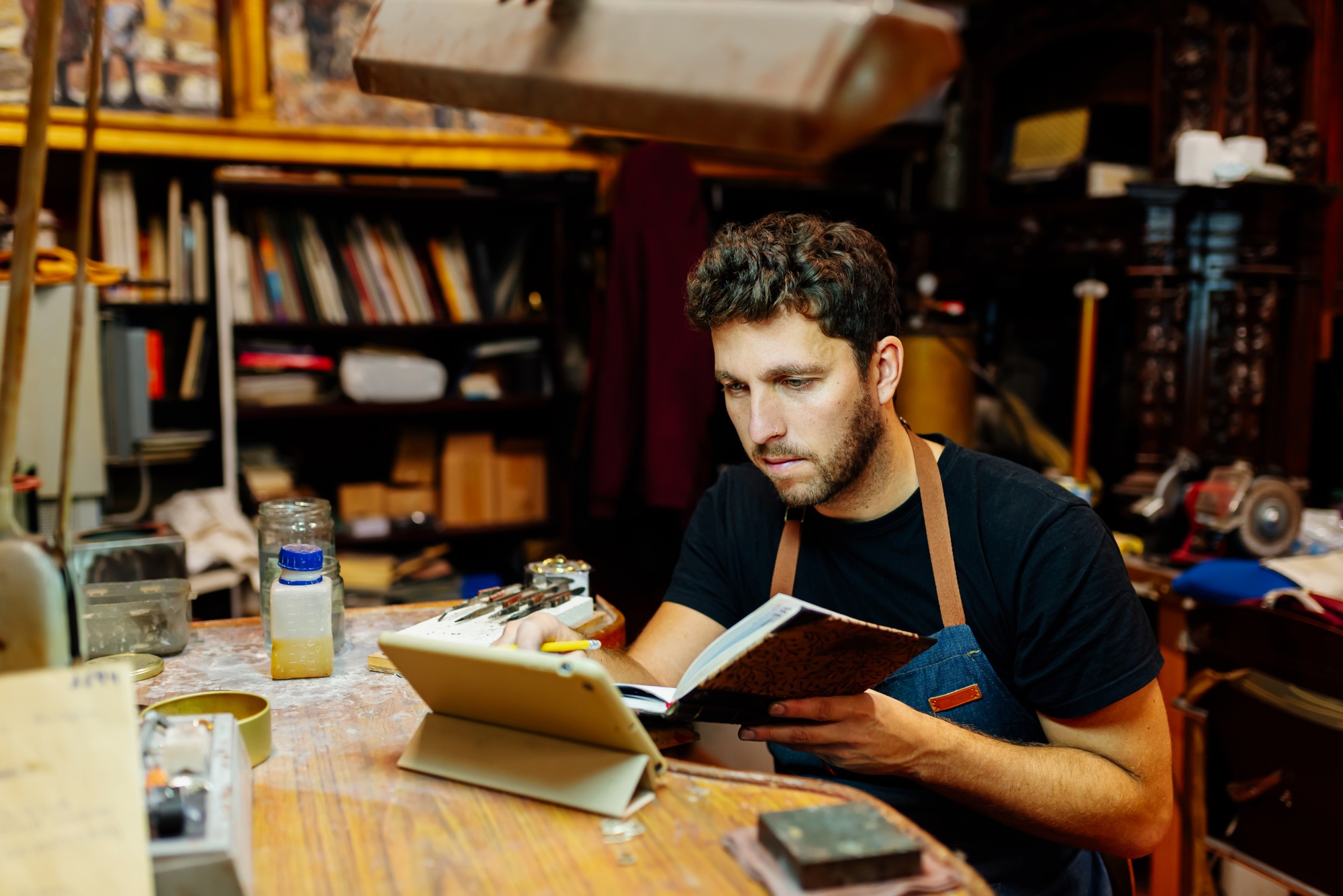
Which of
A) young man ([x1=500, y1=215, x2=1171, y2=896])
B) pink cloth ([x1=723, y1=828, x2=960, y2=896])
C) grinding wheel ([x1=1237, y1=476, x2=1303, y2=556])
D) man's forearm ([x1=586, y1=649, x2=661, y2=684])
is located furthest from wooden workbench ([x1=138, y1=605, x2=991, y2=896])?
grinding wheel ([x1=1237, y1=476, x2=1303, y2=556])

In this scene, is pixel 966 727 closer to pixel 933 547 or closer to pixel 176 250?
pixel 933 547

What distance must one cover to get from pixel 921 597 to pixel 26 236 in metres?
1.20

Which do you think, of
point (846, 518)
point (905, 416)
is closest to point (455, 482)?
point (905, 416)

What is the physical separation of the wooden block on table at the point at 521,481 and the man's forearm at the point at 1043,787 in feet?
8.57

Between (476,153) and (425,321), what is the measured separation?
0.62 metres

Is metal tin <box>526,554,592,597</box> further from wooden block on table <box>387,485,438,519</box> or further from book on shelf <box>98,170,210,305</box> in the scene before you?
book on shelf <box>98,170,210,305</box>

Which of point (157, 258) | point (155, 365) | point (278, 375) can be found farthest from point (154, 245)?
point (278, 375)

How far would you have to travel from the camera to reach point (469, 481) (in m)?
3.70

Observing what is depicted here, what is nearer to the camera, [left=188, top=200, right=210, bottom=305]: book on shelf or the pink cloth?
the pink cloth

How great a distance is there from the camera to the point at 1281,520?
235 cm

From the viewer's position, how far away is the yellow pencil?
4.31 feet

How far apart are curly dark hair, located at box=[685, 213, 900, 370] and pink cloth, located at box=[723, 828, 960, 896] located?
2.58 ft

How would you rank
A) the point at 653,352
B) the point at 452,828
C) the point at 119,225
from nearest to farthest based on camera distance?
the point at 452,828
the point at 119,225
the point at 653,352

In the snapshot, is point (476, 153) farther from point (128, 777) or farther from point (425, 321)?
point (128, 777)
